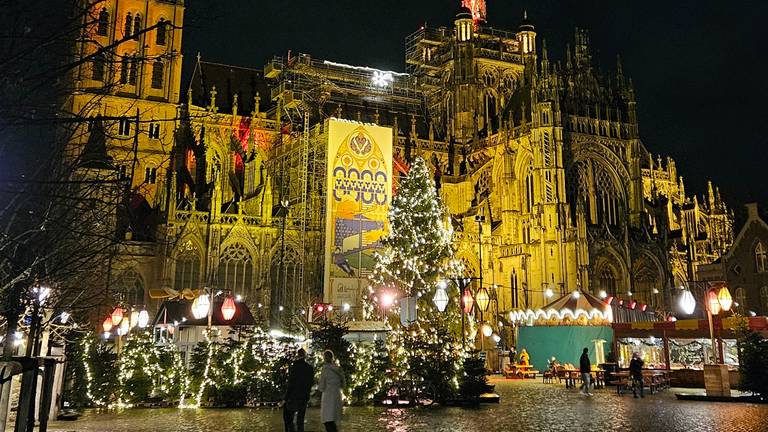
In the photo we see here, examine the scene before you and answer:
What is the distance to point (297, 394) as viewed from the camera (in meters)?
12.3

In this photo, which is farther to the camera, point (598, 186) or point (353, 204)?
point (598, 186)

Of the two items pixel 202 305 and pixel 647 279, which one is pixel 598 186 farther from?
pixel 202 305

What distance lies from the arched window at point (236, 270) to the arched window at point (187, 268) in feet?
4.78

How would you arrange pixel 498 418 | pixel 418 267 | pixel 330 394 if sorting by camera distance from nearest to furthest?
1. pixel 330 394
2. pixel 498 418
3. pixel 418 267

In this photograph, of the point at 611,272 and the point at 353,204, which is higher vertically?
the point at 353,204

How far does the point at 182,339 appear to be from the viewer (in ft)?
86.6

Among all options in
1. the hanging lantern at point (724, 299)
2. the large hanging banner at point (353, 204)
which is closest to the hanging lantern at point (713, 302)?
the hanging lantern at point (724, 299)

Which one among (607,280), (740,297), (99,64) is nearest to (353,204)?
(607,280)

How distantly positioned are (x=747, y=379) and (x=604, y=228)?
2714 cm

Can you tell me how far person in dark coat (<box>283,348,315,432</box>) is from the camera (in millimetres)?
12172

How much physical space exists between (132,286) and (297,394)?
3067 centimetres

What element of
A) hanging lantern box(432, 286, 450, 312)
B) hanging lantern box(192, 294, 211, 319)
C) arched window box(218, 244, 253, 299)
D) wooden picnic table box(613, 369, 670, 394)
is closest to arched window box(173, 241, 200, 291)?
arched window box(218, 244, 253, 299)

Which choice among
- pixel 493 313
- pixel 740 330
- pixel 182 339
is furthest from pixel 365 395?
pixel 493 313

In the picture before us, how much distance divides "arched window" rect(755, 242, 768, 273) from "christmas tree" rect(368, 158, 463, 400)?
2825cm
